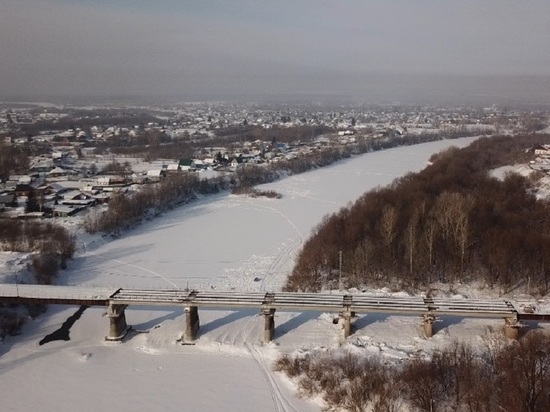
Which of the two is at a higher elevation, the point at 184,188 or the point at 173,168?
the point at 173,168

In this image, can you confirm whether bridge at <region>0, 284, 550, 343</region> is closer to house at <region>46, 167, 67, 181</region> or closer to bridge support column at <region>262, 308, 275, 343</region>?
bridge support column at <region>262, 308, 275, 343</region>

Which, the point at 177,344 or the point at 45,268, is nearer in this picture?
the point at 177,344

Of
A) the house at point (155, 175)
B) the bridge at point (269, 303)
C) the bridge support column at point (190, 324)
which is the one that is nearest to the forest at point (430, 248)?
the bridge at point (269, 303)

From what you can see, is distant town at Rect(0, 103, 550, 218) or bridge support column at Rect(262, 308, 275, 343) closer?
bridge support column at Rect(262, 308, 275, 343)

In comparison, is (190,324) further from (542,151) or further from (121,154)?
(121,154)

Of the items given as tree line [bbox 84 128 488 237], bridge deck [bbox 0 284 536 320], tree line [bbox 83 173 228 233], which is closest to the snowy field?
bridge deck [bbox 0 284 536 320]

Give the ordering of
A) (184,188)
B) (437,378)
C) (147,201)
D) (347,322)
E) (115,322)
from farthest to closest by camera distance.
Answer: (184,188) → (147,201) → (115,322) → (347,322) → (437,378)

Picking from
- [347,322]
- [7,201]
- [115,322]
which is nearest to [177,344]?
[115,322]

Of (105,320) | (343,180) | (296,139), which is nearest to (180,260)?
(105,320)
